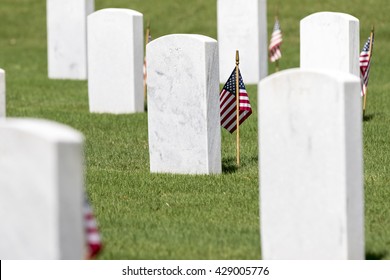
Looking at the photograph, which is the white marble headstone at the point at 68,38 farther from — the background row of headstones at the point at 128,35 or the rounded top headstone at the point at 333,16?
the rounded top headstone at the point at 333,16

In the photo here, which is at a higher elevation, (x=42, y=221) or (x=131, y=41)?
(x=131, y=41)

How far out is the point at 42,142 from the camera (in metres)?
6.38

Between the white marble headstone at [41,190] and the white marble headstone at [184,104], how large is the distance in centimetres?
571

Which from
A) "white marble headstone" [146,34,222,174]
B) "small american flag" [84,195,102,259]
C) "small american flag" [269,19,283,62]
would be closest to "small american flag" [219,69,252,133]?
"white marble headstone" [146,34,222,174]

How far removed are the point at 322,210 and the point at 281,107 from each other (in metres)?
0.75

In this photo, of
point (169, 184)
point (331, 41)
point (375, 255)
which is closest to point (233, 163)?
point (169, 184)

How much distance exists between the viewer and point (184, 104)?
1259 cm

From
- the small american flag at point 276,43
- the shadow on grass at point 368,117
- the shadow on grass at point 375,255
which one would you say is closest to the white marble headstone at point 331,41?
the shadow on grass at point 368,117

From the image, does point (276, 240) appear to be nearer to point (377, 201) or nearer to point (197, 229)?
point (197, 229)

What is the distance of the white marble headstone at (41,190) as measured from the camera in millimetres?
6348

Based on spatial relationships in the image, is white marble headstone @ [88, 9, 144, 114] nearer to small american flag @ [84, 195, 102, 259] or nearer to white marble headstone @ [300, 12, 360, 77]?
white marble headstone @ [300, 12, 360, 77]

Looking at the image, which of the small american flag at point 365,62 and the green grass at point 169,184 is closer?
the green grass at point 169,184
